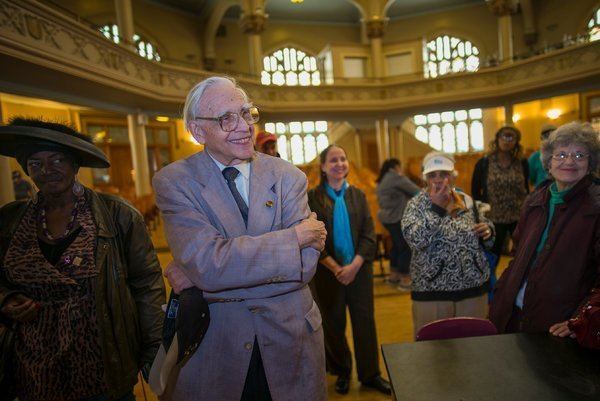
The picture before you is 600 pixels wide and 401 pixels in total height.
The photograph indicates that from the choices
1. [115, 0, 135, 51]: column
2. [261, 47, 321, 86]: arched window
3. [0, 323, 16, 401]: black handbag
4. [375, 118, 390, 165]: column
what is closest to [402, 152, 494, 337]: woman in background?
[0, 323, 16, 401]: black handbag

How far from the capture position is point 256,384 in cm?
132

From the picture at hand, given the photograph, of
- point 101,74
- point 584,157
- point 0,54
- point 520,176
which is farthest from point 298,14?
point 584,157

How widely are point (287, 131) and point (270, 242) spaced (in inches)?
781

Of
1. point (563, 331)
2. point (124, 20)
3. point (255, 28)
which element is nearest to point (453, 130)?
point (255, 28)

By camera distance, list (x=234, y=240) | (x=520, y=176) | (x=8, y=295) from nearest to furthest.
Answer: (x=234, y=240)
(x=8, y=295)
(x=520, y=176)

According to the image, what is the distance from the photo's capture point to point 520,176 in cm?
388

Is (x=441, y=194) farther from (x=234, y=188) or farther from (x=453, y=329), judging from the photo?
(x=234, y=188)

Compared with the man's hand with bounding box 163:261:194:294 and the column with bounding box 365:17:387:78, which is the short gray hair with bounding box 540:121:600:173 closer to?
the man's hand with bounding box 163:261:194:294

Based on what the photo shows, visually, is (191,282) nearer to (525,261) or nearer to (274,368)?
(274,368)

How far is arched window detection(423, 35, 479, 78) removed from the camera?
19094 millimetres

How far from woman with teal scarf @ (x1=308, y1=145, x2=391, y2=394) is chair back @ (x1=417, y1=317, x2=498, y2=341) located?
0.95 meters

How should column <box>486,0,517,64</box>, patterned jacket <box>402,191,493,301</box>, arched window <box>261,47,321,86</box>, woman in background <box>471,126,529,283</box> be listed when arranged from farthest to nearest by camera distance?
arched window <box>261,47,321,86</box> < column <box>486,0,517,64</box> < woman in background <box>471,126,529,283</box> < patterned jacket <box>402,191,493,301</box>

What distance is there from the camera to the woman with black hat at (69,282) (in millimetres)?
1532

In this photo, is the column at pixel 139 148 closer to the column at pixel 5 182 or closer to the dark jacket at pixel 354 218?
the column at pixel 5 182
